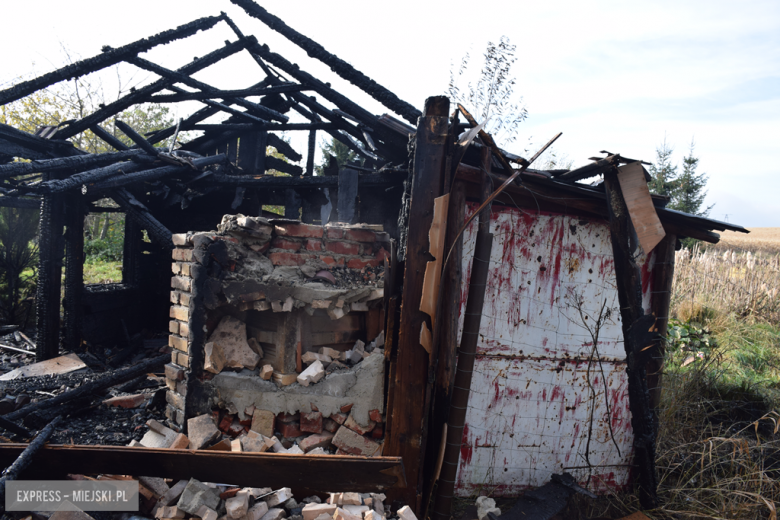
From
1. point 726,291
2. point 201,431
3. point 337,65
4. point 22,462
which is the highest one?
point 337,65

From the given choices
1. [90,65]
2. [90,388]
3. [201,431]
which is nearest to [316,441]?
[201,431]

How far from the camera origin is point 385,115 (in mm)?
4805

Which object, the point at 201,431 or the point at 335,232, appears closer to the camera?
the point at 201,431

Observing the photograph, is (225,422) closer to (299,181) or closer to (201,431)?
(201,431)

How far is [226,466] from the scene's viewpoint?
7.14ft

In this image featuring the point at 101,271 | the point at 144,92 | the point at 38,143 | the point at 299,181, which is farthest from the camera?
the point at 101,271

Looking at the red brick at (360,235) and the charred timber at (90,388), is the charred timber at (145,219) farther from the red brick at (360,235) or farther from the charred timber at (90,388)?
the red brick at (360,235)

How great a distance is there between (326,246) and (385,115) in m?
2.45

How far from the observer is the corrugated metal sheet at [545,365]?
3.28 meters

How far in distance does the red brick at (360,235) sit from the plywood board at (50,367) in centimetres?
479

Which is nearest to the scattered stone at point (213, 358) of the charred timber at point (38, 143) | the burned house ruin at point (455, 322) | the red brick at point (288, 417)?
the burned house ruin at point (455, 322)

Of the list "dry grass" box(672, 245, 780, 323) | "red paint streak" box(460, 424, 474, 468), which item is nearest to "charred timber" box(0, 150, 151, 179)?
"red paint streak" box(460, 424, 474, 468)

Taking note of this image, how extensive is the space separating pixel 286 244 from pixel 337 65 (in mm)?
4025

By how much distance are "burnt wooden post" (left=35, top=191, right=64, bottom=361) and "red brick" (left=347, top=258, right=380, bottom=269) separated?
5.37 m
